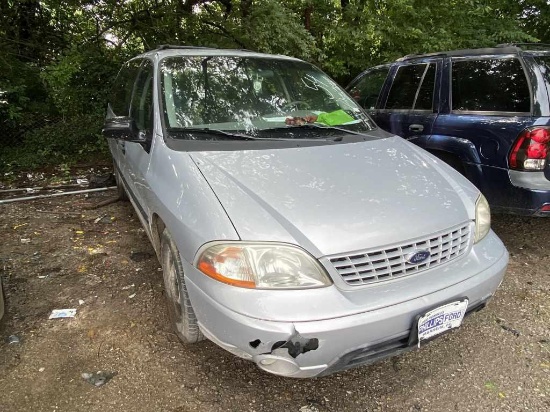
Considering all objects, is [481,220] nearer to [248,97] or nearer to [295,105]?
[295,105]

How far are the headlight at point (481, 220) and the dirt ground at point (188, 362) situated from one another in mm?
758

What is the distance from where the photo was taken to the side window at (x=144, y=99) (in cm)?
294

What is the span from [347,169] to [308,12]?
5.94 metres

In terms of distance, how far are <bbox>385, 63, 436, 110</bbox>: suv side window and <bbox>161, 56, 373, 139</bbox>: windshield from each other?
1.26m

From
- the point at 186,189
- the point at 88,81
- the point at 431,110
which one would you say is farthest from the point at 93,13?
the point at 186,189

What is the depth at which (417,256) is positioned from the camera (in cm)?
198

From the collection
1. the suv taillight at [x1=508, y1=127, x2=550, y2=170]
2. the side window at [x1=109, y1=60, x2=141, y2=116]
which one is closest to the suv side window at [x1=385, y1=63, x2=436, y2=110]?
the suv taillight at [x1=508, y1=127, x2=550, y2=170]

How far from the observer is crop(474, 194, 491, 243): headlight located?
2.29 metres

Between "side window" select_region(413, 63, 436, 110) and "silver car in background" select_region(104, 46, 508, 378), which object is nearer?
"silver car in background" select_region(104, 46, 508, 378)

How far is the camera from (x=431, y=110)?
4180mm

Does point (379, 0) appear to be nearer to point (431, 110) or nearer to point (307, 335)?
point (431, 110)

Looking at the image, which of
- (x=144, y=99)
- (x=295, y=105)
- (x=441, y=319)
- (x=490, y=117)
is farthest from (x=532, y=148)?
(x=144, y=99)

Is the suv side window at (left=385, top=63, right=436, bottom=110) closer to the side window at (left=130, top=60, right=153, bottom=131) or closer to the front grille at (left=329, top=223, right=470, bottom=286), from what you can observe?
the front grille at (left=329, top=223, right=470, bottom=286)

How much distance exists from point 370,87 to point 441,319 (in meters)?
3.96
